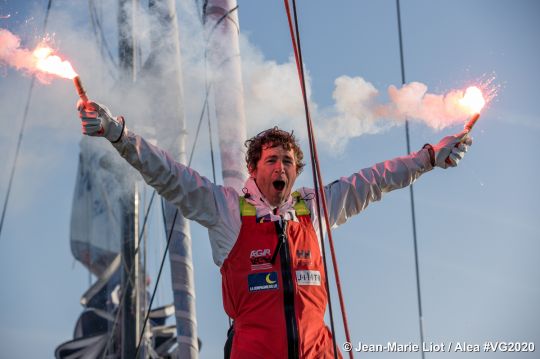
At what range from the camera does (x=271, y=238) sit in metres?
3.70

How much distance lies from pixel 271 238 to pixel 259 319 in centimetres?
41

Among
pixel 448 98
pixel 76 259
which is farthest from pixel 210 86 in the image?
pixel 76 259

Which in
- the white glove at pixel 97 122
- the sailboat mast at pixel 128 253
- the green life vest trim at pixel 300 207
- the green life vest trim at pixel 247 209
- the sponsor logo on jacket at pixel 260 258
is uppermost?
the sailboat mast at pixel 128 253

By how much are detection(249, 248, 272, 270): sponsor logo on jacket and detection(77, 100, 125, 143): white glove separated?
86 centimetres

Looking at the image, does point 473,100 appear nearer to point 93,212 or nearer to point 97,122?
point 97,122

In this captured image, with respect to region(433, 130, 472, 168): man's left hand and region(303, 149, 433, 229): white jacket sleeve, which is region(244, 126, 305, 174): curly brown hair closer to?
region(303, 149, 433, 229): white jacket sleeve

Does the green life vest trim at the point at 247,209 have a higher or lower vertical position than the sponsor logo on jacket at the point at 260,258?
higher

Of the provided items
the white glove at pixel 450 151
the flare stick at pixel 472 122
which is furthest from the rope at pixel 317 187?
the flare stick at pixel 472 122

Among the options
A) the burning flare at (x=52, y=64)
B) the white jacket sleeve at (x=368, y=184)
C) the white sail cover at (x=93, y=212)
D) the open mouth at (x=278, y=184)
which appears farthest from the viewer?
the white sail cover at (x=93, y=212)

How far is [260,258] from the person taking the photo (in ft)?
12.0

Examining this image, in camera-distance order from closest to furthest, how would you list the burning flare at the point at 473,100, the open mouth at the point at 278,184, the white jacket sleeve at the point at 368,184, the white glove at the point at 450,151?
the open mouth at the point at 278,184 < the white jacket sleeve at the point at 368,184 < the white glove at the point at 450,151 < the burning flare at the point at 473,100

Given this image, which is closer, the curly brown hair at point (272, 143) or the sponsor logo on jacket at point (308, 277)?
the sponsor logo on jacket at point (308, 277)

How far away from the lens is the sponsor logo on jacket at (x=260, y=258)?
362 cm

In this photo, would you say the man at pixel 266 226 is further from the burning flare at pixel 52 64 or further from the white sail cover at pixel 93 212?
the white sail cover at pixel 93 212
